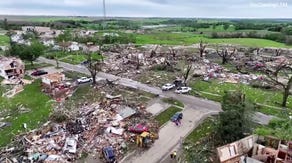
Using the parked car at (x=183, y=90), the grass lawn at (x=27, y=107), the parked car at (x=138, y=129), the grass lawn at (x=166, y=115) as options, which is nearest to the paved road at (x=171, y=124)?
the grass lawn at (x=166, y=115)

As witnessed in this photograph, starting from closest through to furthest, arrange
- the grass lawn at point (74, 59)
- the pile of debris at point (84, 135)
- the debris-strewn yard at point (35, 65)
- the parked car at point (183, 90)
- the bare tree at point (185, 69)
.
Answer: the pile of debris at point (84, 135) < the parked car at point (183, 90) < the bare tree at point (185, 69) < the debris-strewn yard at point (35, 65) < the grass lawn at point (74, 59)

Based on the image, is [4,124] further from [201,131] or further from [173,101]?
[201,131]

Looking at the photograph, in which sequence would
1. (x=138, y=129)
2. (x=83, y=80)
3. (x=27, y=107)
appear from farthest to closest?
(x=83, y=80)
(x=27, y=107)
(x=138, y=129)

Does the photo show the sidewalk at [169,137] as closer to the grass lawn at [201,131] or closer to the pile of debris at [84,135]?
the grass lawn at [201,131]

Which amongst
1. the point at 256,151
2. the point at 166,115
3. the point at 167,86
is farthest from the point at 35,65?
the point at 256,151

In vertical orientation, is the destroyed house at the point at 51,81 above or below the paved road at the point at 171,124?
above

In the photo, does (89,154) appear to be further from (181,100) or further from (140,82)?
(140,82)

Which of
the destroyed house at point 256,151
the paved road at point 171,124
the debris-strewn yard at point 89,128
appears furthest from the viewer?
the debris-strewn yard at point 89,128
